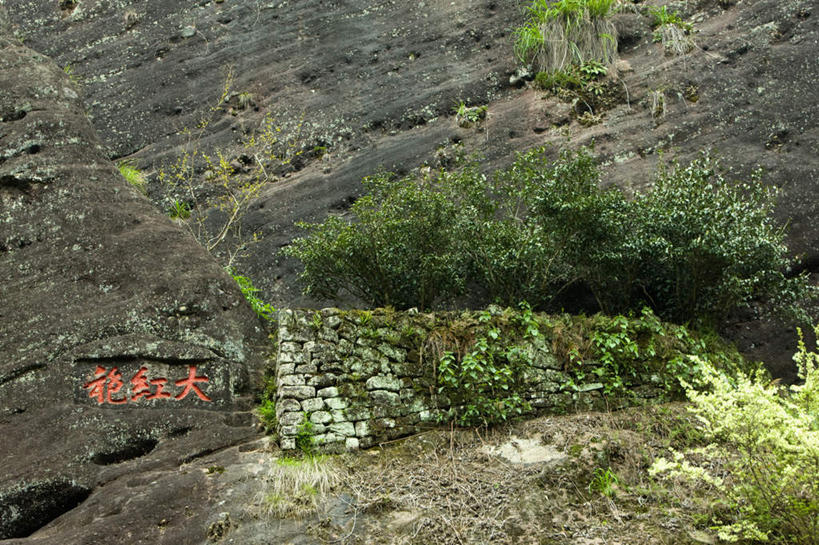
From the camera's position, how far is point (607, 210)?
8.11 meters

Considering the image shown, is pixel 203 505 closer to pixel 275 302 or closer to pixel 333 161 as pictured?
pixel 275 302

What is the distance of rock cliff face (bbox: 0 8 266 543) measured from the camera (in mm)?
6141

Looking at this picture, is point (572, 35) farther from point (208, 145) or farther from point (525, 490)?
point (525, 490)

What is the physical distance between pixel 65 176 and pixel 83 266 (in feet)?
4.32

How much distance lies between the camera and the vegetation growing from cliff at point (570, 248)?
26.1ft

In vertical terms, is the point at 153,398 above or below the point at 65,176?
below

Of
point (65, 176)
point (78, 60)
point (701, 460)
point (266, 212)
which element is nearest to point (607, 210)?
point (701, 460)

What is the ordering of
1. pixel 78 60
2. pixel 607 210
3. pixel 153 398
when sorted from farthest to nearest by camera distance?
pixel 78 60 < pixel 607 210 < pixel 153 398

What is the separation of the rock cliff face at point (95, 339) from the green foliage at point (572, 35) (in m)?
7.05

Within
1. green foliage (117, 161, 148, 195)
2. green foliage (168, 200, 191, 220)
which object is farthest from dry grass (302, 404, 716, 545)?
green foliage (117, 161, 148, 195)

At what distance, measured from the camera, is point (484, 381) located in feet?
23.2

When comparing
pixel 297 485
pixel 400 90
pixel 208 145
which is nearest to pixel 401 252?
pixel 297 485

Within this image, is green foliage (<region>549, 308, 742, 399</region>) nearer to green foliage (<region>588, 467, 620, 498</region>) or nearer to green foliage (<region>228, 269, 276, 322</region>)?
green foliage (<region>588, 467, 620, 498</region>)

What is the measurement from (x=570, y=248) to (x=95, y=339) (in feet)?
16.9
